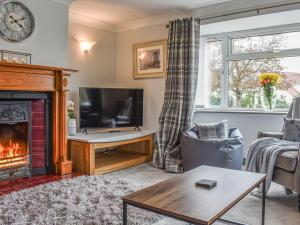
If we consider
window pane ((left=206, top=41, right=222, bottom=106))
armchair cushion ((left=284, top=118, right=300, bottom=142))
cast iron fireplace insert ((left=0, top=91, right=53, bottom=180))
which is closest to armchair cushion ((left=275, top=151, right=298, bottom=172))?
armchair cushion ((left=284, top=118, right=300, bottom=142))

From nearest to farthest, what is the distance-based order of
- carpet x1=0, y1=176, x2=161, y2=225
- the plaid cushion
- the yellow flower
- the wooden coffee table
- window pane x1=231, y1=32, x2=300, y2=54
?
the wooden coffee table
carpet x1=0, y1=176, x2=161, y2=225
the plaid cushion
the yellow flower
window pane x1=231, y1=32, x2=300, y2=54

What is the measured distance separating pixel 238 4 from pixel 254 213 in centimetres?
263

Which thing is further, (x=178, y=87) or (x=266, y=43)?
(x=266, y=43)

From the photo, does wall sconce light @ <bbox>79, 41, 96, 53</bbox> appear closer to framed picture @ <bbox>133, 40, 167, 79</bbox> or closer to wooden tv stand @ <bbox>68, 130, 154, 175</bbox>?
framed picture @ <bbox>133, 40, 167, 79</bbox>

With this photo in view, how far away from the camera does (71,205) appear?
2477 millimetres

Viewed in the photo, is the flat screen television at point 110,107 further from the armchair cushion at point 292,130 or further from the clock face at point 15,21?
the armchair cushion at point 292,130

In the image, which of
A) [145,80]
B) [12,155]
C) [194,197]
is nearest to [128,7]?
[145,80]

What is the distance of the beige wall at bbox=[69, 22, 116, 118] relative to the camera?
174 inches

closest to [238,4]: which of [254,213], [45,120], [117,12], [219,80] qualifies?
[219,80]

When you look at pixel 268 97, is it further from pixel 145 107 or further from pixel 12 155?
pixel 12 155

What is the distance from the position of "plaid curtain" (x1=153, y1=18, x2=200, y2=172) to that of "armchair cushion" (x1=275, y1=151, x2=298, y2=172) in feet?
4.96

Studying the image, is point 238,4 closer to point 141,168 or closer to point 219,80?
point 219,80

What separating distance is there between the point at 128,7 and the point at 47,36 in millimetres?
1233

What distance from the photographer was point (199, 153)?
11.6 ft
